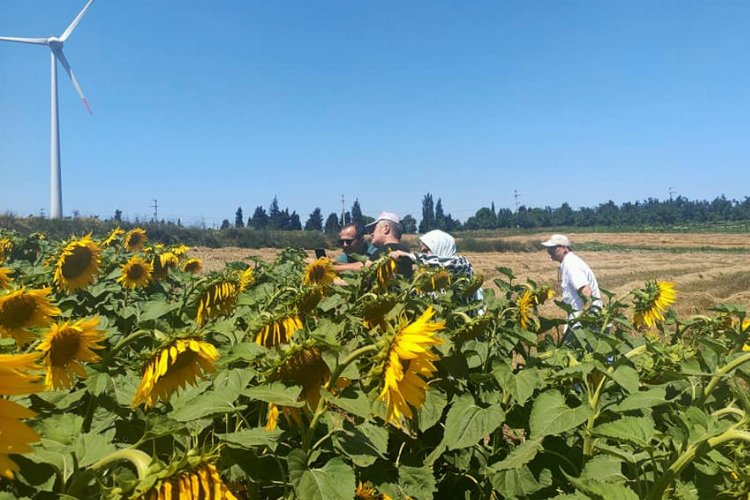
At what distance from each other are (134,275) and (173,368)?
263cm

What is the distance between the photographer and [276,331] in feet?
5.29

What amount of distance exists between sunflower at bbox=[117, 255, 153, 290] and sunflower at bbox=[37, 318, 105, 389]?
217 cm

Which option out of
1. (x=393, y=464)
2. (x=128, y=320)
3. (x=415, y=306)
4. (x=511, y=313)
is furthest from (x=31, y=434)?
(x=511, y=313)

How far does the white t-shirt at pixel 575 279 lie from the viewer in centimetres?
530

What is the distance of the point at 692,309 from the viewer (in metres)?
15.1

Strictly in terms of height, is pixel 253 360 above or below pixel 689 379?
above

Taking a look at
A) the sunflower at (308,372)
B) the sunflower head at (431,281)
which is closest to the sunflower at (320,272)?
the sunflower head at (431,281)

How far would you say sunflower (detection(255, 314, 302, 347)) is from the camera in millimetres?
1606

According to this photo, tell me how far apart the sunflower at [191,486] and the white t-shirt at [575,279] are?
191 inches

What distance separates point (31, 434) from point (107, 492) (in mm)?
194

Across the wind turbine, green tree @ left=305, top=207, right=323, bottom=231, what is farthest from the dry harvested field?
green tree @ left=305, top=207, right=323, bottom=231

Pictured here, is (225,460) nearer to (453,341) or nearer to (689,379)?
(453,341)

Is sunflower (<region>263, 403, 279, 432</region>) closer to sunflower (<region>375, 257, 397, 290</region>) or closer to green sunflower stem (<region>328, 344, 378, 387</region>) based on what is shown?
green sunflower stem (<region>328, 344, 378, 387</region>)

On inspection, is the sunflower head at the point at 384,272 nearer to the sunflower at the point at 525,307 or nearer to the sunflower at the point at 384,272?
the sunflower at the point at 384,272
